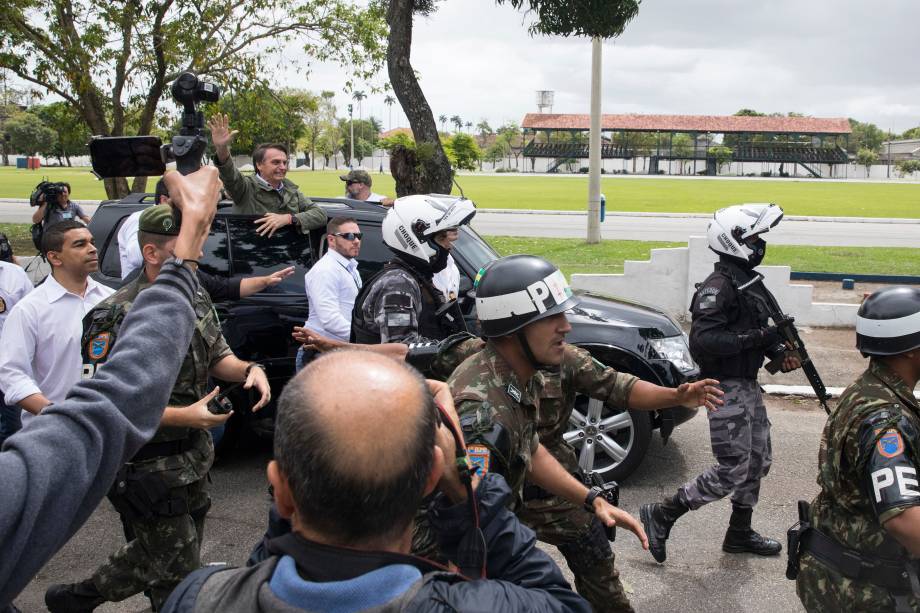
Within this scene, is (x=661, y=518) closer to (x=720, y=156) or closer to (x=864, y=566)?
(x=864, y=566)

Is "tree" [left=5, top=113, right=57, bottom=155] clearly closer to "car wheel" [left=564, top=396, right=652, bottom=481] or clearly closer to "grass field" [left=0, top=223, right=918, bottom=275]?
"grass field" [left=0, top=223, right=918, bottom=275]

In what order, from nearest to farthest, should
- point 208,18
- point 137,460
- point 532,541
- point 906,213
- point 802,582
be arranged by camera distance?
point 532,541
point 802,582
point 137,460
point 208,18
point 906,213

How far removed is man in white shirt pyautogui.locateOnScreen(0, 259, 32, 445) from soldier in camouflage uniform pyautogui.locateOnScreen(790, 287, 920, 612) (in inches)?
189

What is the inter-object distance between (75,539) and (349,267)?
253cm

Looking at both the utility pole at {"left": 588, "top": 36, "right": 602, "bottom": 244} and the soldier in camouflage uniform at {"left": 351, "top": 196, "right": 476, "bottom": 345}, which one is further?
the utility pole at {"left": 588, "top": 36, "right": 602, "bottom": 244}

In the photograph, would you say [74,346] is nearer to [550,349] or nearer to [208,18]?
[550,349]

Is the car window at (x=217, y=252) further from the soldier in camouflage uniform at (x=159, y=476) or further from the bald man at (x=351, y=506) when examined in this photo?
the bald man at (x=351, y=506)

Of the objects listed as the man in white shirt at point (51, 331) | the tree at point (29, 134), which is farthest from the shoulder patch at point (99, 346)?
the tree at point (29, 134)

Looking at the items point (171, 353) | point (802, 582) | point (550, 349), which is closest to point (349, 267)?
point (550, 349)

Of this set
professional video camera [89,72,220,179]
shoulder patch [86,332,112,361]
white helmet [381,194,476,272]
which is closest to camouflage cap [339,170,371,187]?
white helmet [381,194,476,272]

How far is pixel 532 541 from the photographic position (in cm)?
193

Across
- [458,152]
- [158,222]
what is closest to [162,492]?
[158,222]

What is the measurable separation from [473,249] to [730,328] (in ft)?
7.33

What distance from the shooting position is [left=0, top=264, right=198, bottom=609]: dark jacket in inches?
56.8
